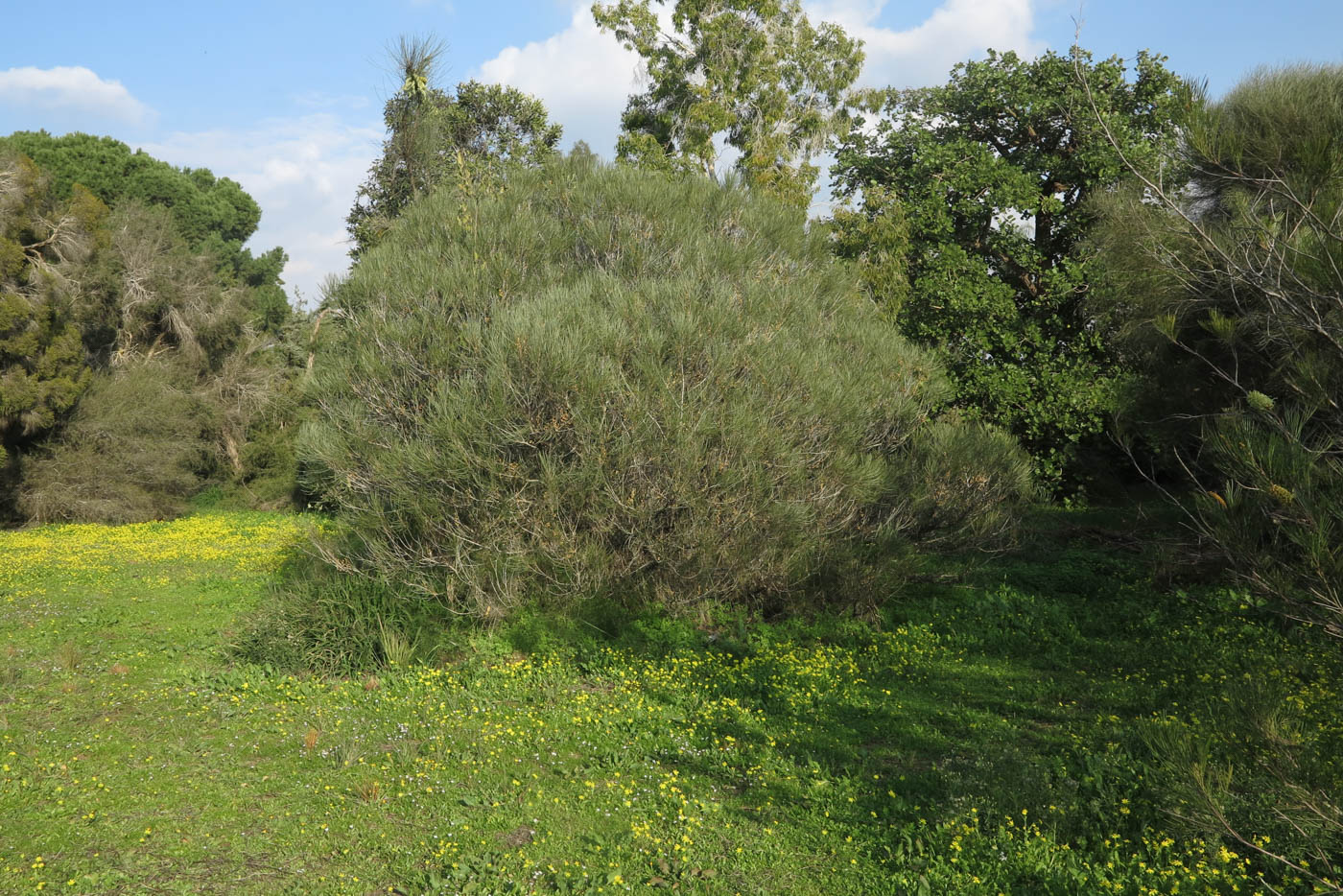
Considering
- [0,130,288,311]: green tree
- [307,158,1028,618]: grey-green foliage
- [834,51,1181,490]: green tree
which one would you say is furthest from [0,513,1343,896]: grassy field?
[0,130,288,311]: green tree

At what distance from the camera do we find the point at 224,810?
545 cm

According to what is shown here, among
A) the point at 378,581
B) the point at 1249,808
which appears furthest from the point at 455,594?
the point at 1249,808

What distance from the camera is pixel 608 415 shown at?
841 cm

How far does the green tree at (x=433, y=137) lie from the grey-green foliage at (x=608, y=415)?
3009mm

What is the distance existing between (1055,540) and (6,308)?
2243 centimetres

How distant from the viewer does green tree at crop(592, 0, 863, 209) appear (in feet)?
66.6

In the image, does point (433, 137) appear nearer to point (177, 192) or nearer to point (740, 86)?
point (740, 86)

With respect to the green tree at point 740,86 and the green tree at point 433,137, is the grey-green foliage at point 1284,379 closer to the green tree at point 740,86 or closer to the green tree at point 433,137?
the green tree at point 433,137

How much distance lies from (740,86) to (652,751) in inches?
693

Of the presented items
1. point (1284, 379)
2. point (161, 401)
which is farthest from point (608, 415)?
point (161, 401)

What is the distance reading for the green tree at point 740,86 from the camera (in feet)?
66.6

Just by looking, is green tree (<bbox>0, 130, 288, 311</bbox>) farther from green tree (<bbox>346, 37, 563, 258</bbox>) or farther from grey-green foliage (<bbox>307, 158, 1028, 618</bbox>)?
grey-green foliage (<bbox>307, 158, 1028, 618</bbox>)

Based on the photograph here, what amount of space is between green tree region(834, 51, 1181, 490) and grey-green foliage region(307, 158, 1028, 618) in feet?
22.1

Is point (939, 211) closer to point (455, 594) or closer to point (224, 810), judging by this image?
point (455, 594)
